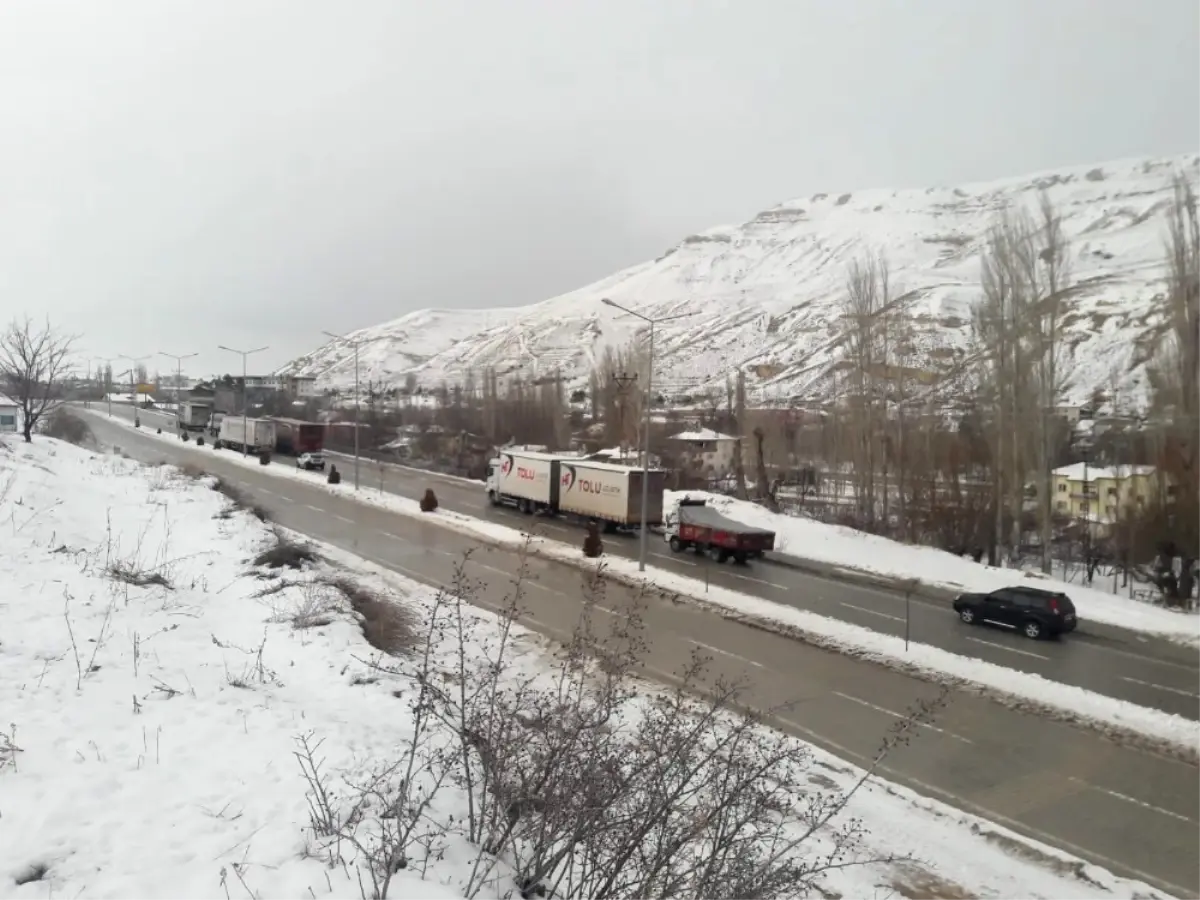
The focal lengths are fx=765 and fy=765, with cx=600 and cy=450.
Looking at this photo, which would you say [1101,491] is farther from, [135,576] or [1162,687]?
[135,576]

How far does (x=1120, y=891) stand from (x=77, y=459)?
41.2 meters

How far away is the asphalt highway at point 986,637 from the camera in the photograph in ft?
55.9

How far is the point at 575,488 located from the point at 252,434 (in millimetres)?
39067

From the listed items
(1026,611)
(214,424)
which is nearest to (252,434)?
(214,424)

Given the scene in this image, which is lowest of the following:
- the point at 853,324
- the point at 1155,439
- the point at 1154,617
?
the point at 1154,617

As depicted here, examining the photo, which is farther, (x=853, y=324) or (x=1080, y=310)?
(x=1080, y=310)

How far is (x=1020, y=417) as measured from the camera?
33094 mm

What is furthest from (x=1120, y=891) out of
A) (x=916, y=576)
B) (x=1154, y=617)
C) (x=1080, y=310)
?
(x=1080, y=310)

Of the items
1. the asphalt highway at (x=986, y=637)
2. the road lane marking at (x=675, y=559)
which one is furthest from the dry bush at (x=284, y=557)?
the road lane marking at (x=675, y=559)

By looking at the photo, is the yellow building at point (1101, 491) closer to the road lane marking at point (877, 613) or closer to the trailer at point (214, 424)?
the road lane marking at point (877, 613)

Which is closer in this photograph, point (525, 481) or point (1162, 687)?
point (1162, 687)

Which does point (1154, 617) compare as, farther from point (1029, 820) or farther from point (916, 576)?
point (1029, 820)

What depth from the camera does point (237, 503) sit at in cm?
3262

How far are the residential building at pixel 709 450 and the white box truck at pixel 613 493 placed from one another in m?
32.6
